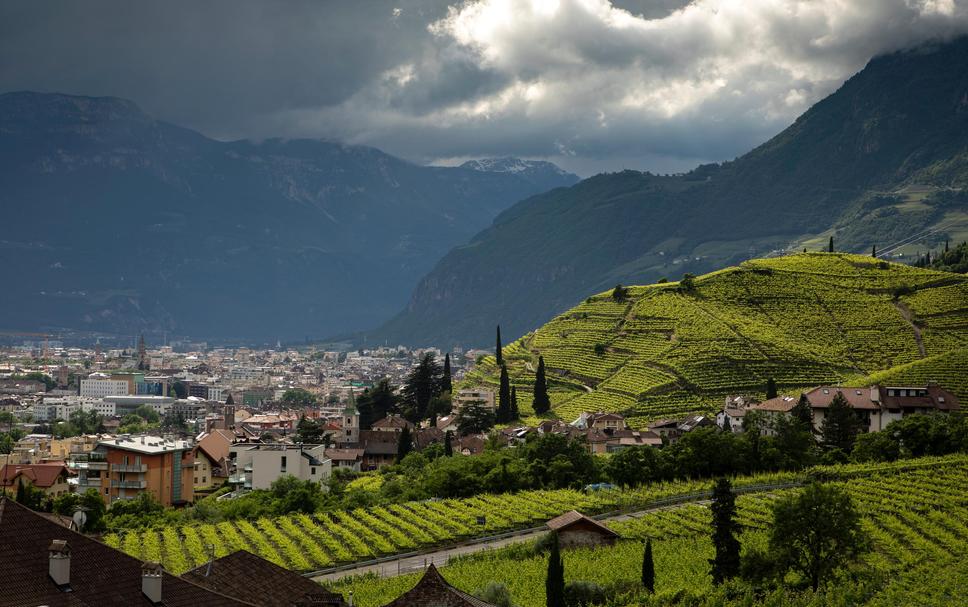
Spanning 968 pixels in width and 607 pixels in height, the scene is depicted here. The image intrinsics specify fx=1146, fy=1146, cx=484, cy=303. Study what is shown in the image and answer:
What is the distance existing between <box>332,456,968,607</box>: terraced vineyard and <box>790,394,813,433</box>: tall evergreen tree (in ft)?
47.3

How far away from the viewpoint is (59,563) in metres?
24.0

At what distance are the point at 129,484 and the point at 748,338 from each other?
62.6 meters

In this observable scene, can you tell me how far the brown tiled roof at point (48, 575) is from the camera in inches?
931

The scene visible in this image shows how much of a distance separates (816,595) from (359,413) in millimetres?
97168

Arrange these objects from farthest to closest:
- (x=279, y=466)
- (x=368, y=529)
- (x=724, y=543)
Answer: (x=279, y=466), (x=368, y=529), (x=724, y=543)

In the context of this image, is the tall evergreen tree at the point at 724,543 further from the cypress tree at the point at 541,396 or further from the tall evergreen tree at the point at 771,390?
the cypress tree at the point at 541,396

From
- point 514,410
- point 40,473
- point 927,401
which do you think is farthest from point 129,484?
point 927,401

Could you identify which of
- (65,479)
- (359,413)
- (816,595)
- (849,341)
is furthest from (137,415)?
(816,595)

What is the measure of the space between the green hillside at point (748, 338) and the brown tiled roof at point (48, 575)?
77323 millimetres

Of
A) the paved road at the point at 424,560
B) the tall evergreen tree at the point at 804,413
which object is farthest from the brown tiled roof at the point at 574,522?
the tall evergreen tree at the point at 804,413

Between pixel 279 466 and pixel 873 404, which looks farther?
pixel 279 466

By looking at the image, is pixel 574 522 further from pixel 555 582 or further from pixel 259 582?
pixel 259 582

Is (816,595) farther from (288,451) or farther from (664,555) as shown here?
(288,451)

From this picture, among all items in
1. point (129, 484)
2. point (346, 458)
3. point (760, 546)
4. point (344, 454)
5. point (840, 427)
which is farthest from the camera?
point (344, 454)
